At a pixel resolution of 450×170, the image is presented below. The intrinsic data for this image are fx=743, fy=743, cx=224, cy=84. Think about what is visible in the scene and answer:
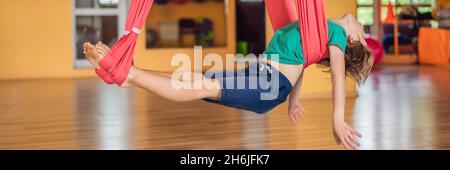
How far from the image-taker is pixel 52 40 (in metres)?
11.7

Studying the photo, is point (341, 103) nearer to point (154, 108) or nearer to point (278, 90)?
point (278, 90)

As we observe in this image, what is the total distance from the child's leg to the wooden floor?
6.69ft

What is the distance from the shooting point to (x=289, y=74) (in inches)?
153

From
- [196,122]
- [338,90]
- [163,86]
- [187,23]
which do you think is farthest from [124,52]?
[187,23]

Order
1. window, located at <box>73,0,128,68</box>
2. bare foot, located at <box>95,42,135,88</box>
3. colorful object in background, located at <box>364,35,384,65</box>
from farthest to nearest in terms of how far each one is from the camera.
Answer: colorful object in background, located at <box>364,35,384,65</box> < window, located at <box>73,0,128,68</box> < bare foot, located at <box>95,42,135,88</box>

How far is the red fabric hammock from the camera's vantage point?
3.39 meters

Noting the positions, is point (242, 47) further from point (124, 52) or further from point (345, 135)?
point (124, 52)

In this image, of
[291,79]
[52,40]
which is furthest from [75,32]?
[291,79]

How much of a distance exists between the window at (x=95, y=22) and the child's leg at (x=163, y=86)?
8533mm

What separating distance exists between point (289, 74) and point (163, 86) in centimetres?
71

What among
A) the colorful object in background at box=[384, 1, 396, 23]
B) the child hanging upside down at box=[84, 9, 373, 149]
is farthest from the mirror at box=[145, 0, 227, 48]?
the child hanging upside down at box=[84, 9, 373, 149]

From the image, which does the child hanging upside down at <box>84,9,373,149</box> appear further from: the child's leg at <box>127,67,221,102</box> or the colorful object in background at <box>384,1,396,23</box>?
the colorful object in background at <box>384,1,396,23</box>

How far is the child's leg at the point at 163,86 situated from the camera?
138 inches

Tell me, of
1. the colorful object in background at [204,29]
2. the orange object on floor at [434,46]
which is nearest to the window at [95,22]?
the colorful object in background at [204,29]
